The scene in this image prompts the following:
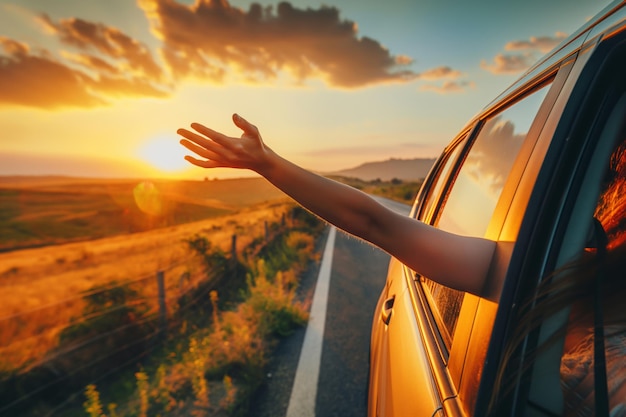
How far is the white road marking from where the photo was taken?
302cm

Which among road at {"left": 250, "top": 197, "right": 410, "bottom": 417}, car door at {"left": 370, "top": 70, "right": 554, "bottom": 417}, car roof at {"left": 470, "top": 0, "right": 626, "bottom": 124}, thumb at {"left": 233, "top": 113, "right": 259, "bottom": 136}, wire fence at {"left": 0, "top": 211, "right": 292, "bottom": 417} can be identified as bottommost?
wire fence at {"left": 0, "top": 211, "right": 292, "bottom": 417}

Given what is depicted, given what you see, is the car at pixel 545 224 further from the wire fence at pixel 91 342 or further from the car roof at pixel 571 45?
the wire fence at pixel 91 342

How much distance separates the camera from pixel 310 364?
12.1 ft

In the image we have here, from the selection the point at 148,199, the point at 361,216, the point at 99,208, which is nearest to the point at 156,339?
the point at 361,216

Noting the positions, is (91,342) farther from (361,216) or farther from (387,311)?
(361,216)

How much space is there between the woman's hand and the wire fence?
3.30 m

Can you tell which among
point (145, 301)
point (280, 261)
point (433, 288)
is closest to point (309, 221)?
point (280, 261)

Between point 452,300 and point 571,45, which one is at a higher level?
point 571,45

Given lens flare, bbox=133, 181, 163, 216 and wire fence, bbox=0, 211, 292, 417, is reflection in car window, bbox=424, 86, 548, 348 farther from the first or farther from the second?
lens flare, bbox=133, 181, 163, 216

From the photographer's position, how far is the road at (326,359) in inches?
120

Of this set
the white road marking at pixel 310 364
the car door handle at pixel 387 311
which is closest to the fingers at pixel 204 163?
the car door handle at pixel 387 311

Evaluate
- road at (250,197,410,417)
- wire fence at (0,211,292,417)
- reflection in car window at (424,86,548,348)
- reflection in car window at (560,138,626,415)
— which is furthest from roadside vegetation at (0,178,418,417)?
reflection in car window at (560,138,626,415)

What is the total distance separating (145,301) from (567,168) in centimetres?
549

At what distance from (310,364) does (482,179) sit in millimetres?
2811
